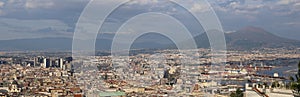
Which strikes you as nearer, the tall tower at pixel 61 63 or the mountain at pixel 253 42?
the tall tower at pixel 61 63

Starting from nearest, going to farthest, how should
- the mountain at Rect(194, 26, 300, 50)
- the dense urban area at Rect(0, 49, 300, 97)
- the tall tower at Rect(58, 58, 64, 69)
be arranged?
the dense urban area at Rect(0, 49, 300, 97)
the tall tower at Rect(58, 58, 64, 69)
the mountain at Rect(194, 26, 300, 50)

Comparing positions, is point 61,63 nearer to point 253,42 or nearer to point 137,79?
point 137,79

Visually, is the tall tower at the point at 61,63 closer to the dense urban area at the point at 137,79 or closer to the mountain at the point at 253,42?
the dense urban area at the point at 137,79

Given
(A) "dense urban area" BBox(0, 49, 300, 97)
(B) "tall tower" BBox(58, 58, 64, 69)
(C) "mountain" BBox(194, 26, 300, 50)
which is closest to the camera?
(A) "dense urban area" BBox(0, 49, 300, 97)

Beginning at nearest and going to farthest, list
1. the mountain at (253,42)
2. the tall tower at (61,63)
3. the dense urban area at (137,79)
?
the dense urban area at (137,79) → the tall tower at (61,63) → the mountain at (253,42)

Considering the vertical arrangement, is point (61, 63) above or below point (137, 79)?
above

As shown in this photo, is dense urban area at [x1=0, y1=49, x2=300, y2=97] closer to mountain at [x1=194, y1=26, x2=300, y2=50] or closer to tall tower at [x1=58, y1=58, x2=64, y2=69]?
tall tower at [x1=58, y1=58, x2=64, y2=69]

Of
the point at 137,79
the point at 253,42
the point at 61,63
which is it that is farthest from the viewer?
the point at 253,42

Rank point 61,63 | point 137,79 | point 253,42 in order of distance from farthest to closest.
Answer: point 253,42 → point 61,63 → point 137,79

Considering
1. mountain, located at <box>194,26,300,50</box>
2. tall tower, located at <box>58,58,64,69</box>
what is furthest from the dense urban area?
mountain, located at <box>194,26,300,50</box>

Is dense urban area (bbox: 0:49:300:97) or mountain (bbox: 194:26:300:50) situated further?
mountain (bbox: 194:26:300:50)

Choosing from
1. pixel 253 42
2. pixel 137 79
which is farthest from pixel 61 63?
pixel 253 42

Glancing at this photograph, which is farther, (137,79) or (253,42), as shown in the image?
(253,42)

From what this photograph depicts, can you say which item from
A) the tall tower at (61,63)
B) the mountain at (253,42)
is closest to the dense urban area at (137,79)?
the tall tower at (61,63)
